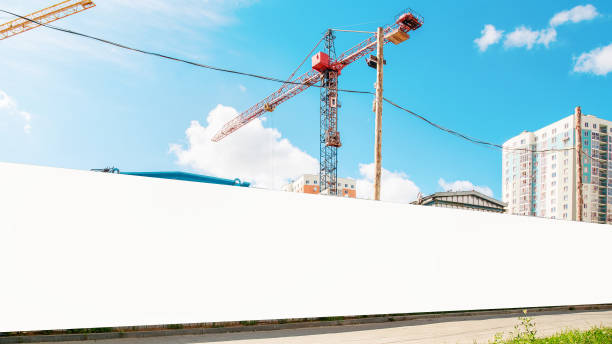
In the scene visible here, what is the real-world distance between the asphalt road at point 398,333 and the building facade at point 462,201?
1470 centimetres

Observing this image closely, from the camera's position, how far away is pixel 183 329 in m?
5.21

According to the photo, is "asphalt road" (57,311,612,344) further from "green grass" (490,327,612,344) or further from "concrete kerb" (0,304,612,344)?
"green grass" (490,327,612,344)

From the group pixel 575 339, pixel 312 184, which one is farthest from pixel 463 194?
pixel 312 184

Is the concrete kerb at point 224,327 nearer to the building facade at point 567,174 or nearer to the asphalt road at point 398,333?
the asphalt road at point 398,333

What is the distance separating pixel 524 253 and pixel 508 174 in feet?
275

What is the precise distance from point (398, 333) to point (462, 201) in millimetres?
20217

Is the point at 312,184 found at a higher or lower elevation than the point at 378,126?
higher

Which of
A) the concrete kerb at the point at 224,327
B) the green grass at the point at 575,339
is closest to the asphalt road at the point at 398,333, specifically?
the concrete kerb at the point at 224,327

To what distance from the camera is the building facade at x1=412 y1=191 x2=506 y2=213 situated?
74.1 feet

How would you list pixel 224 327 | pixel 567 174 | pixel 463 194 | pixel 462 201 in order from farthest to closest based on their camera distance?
1. pixel 567 174
2. pixel 463 194
3. pixel 462 201
4. pixel 224 327

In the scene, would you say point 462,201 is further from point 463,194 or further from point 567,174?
point 567,174

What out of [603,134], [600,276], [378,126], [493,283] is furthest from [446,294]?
[603,134]

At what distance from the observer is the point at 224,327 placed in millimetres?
5445

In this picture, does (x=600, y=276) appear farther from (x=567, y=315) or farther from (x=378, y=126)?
(x=378, y=126)
